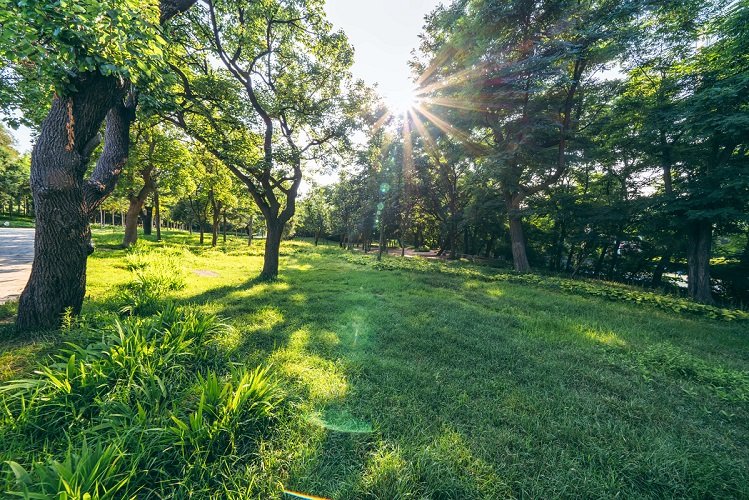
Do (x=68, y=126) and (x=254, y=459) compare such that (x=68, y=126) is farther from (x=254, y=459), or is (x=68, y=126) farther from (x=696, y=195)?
(x=696, y=195)

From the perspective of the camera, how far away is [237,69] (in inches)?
355

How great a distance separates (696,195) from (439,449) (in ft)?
50.0

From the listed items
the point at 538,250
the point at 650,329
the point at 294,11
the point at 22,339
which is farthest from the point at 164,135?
the point at 538,250

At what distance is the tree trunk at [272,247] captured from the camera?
10594mm

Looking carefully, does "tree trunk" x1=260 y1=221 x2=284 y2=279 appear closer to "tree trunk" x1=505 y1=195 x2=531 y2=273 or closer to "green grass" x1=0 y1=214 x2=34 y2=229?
"tree trunk" x1=505 y1=195 x2=531 y2=273

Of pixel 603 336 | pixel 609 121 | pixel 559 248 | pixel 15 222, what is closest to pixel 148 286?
pixel 603 336

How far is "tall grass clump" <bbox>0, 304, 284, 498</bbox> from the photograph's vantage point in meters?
1.78

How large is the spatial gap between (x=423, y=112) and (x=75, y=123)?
17784 millimetres

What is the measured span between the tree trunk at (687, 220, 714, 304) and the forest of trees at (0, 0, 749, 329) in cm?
8

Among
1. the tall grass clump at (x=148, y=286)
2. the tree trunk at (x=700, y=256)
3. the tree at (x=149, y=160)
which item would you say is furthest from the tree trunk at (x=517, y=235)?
the tree at (x=149, y=160)

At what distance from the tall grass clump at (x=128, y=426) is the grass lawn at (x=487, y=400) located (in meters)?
0.31

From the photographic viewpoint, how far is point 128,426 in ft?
7.71

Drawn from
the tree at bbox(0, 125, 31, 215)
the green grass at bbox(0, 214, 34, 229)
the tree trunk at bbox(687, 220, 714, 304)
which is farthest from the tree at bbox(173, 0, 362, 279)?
the tree at bbox(0, 125, 31, 215)

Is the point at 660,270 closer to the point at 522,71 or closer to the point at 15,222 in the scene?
the point at 522,71
